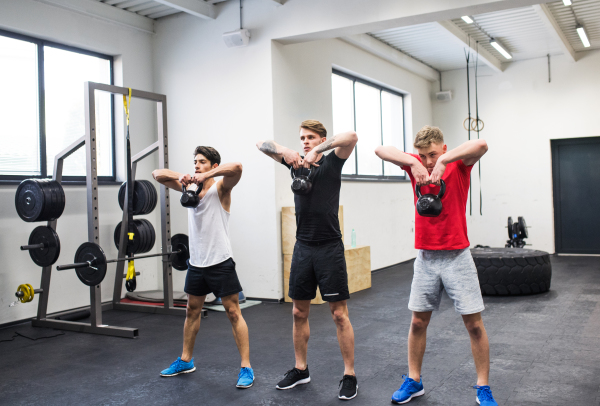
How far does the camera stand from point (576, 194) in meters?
8.29

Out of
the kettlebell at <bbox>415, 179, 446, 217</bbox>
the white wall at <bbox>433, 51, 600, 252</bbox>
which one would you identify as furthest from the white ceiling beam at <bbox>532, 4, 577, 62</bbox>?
the kettlebell at <bbox>415, 179, 446, 217</bbox>

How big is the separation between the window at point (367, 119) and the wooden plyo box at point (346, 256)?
4.29 ft

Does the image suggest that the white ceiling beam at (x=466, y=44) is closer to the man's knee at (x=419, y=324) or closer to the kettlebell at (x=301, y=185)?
the kettlebell at (x=301, y=185)

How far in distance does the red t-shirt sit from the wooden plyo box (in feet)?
8.09

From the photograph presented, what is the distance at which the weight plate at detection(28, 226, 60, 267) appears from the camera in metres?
4.05

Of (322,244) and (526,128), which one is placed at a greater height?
(526,128)

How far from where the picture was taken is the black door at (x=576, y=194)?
26.8 feet

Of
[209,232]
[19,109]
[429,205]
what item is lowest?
[209,232]

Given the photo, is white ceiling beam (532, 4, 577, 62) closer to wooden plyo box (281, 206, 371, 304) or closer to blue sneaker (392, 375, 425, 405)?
wooden plyo box (281, 206, 371, 304)

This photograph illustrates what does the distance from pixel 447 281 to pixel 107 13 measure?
4.39m

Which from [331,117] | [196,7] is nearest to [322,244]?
[196,7]

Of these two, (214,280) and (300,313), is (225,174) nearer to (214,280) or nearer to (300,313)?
(214,280)

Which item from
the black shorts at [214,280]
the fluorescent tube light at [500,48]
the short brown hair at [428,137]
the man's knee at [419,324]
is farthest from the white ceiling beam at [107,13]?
the fluorescent tube light at [500,48]

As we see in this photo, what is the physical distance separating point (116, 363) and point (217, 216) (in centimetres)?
126
